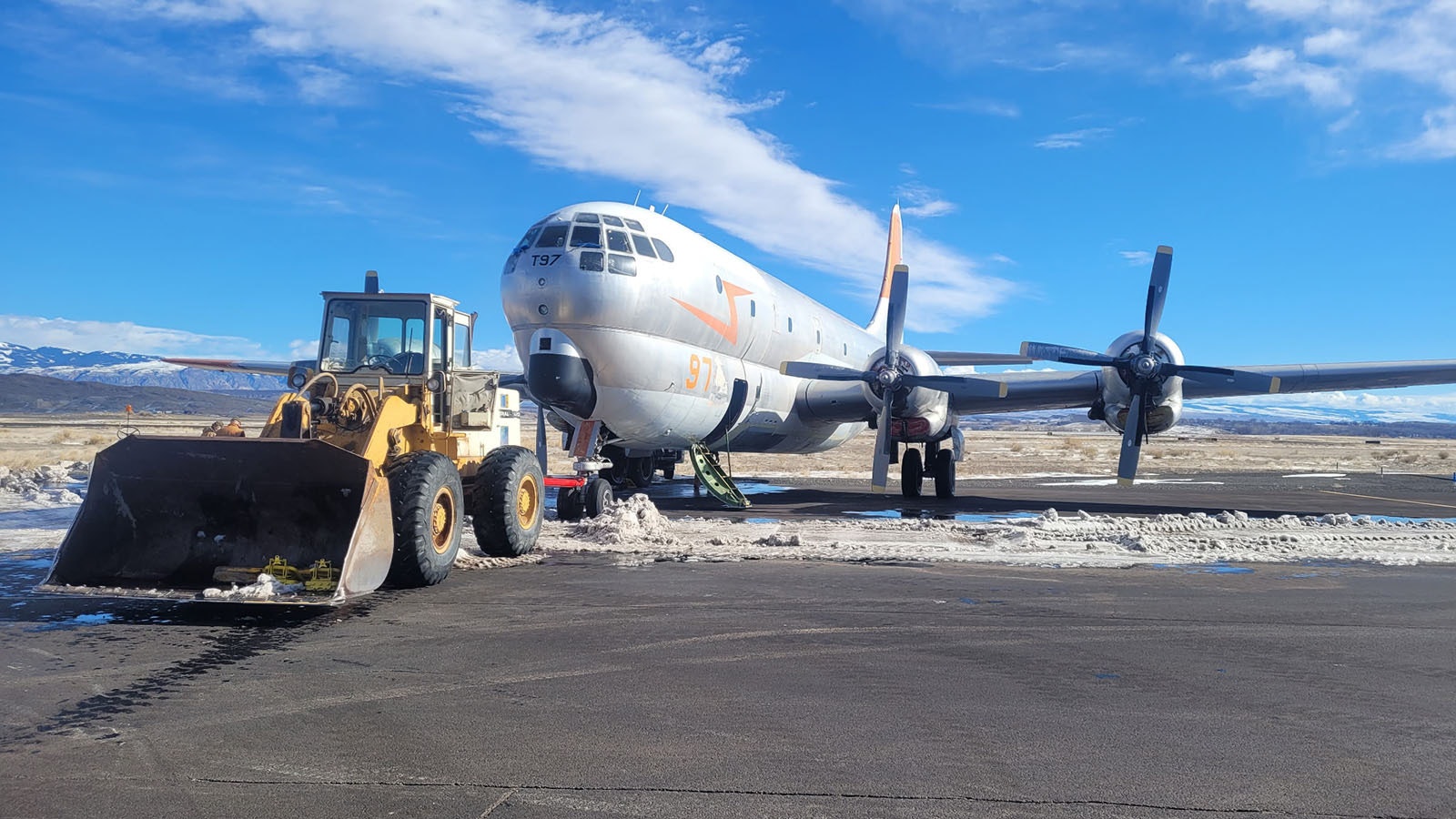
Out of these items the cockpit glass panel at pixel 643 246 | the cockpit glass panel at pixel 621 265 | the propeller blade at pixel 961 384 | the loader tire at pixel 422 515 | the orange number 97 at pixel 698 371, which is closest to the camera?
the loader tire at pixel 422 515

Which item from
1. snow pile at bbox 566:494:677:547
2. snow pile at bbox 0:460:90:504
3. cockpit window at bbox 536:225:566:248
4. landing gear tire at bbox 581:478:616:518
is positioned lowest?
snow pile at bbox 0:460:90:504

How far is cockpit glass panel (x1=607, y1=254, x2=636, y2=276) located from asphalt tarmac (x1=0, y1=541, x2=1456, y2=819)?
7004 millimetres

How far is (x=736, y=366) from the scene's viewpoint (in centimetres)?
1852

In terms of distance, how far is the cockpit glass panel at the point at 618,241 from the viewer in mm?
15000

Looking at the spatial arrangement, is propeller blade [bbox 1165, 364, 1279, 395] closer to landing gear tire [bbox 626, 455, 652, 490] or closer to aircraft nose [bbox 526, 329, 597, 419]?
landing gear tire [bbox 626, 455, 652, 490]

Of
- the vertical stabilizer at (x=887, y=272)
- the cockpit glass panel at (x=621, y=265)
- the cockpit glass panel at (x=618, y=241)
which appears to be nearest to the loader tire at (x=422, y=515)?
the cockpit glass panel at (x=621, y=265)

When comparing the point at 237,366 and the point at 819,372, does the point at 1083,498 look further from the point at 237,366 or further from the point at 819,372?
the point at 237,366

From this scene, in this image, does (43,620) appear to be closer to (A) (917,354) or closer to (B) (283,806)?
(B) (283,806)

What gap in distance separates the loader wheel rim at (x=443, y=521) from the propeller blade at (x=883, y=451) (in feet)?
35.3

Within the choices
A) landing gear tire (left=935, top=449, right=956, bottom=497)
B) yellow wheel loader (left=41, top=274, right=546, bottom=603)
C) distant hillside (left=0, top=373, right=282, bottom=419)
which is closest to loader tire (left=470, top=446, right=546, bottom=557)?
yellow wheel loader (left=41, top=274, right=546, bottom=603)

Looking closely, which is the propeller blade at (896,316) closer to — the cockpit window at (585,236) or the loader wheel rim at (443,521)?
the cockpit window at (585,236)

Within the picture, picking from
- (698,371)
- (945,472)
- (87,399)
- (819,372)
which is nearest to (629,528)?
(698,371)

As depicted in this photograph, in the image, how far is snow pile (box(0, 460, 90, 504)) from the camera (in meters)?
16.9

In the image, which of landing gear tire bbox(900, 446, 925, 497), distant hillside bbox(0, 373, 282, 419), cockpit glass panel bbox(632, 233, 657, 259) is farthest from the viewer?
distant hillside bbox(0, 373, 282, 419)
